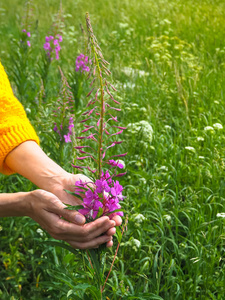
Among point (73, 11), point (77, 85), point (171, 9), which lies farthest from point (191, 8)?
point (77, 85)

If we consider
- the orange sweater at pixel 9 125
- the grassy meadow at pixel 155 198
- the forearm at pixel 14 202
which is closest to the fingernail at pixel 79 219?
the grassy meadow at pixel 155 198

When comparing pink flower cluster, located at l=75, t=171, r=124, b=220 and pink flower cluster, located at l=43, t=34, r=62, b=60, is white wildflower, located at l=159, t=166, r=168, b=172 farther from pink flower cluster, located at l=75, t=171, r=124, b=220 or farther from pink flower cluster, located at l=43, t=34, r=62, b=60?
pink flower cluster, located at l=43, t=34, r=62, b=60

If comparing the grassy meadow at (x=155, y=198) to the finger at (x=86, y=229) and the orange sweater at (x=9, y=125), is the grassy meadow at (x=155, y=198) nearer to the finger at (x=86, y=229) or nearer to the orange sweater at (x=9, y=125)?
the finger at (x=86, y=229)

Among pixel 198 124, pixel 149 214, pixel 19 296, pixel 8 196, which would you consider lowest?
pixel 19 296

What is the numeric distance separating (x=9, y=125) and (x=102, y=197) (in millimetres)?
684

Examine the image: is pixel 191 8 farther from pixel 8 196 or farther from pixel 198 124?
pixel 8 196

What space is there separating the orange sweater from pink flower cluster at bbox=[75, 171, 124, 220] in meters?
0.50

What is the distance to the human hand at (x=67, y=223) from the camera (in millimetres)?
1442

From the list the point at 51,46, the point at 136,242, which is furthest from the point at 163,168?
the point at 51,46

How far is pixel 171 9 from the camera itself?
24.0ft

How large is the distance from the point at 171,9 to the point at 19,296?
6161 millimetres

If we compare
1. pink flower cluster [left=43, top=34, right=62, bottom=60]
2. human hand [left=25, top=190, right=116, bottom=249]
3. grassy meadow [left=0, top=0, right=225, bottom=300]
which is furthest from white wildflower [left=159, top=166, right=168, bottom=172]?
pink flower cluster [left=43, top=34, right=62, bottom=60]

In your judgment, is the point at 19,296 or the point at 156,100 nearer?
the point at 19,296

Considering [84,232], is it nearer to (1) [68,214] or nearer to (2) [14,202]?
(1) [68,214]
